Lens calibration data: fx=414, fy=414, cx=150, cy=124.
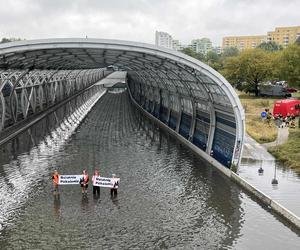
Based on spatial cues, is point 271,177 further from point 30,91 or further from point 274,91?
point 274,91

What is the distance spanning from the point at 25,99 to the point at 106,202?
1037 inches

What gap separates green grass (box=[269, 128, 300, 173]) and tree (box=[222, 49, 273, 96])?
39712 millimetres

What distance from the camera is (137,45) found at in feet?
66.6

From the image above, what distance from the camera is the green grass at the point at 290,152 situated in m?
26.7

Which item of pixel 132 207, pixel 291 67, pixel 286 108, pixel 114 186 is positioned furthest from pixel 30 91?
pixel 291 67

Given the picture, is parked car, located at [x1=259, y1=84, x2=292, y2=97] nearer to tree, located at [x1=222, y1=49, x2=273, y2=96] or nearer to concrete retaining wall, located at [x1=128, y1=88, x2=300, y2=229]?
tree, located at [x1=222, y1=49, x2=273, y2=96]

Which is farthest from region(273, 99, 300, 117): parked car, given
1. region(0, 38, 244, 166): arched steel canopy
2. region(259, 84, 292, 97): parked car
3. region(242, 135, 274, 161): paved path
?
region(259, 84, 292, 97): parked car

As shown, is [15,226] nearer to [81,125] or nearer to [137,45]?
[137,45]

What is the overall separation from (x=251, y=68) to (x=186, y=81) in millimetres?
45204

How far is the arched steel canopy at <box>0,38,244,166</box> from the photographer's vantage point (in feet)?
65.8

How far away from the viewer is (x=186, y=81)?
95.9ft

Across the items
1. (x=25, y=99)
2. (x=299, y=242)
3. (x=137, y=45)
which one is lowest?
(x=299, y=242)

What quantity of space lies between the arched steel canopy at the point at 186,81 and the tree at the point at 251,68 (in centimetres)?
3572

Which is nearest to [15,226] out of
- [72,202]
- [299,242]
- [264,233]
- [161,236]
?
[72,202]
